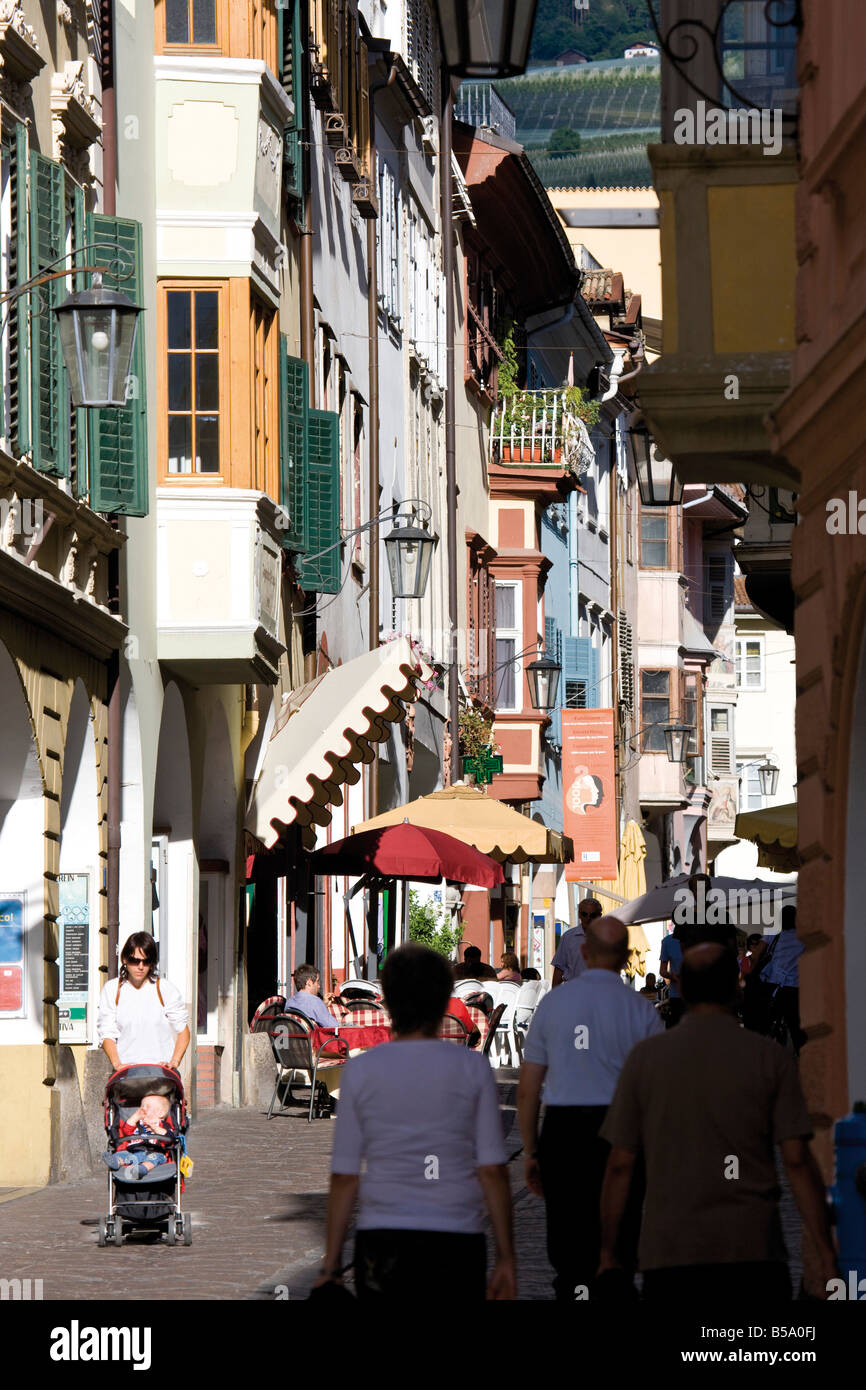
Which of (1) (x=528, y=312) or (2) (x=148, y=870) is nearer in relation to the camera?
(2) (x=148, y=870)

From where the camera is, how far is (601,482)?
59750mm

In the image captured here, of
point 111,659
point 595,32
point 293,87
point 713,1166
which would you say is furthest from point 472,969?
point 595,32

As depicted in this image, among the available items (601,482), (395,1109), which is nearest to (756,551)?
(395,1109)

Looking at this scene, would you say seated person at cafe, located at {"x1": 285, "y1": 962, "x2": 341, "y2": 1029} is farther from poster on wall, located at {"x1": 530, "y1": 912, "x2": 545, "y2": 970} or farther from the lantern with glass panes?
poster on wall, located at {"x1": 530, "y1": 912, "x2": 545, "y2": 970}

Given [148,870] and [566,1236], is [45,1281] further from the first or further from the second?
[148,870]

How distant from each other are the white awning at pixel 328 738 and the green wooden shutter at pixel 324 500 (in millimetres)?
1956

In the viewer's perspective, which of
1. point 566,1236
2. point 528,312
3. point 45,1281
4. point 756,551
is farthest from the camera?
point 528,312

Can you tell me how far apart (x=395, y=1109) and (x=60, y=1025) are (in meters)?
10.6

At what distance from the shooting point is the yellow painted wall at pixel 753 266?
1195 cm

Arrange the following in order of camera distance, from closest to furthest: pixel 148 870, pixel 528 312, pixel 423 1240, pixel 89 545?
pixel 423 1240 → pixel 89 545 → pixel 148 870 → pixel 528 312

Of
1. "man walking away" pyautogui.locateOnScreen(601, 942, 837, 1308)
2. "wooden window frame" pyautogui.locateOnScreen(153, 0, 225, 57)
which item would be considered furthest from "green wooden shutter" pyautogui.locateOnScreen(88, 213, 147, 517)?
"man walking away" pyautogui.locateOnScreen(601, 942, 837, 1308)

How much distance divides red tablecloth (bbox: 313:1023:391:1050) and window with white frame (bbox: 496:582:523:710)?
22.6 m

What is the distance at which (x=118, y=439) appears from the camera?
59.5 feet

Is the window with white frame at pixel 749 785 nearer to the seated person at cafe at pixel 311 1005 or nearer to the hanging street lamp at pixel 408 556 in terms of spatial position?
the hanging street lamp at pixel 408 556
